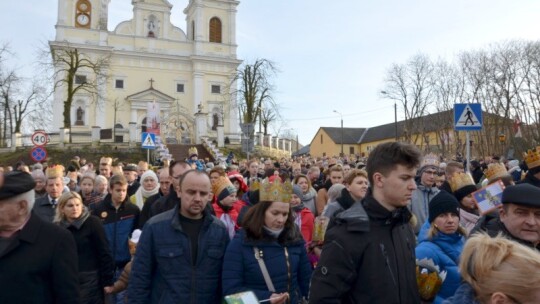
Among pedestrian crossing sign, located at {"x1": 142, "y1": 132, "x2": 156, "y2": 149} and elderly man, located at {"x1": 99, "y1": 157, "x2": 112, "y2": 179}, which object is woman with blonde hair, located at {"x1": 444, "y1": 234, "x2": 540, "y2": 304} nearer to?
elderly man, located at {"x1": 99, "y1": 157, "x2": 112, "y2": 179}

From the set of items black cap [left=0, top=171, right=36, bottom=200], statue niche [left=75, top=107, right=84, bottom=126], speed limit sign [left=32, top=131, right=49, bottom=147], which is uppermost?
statue niche [left=75, top=107, right=84, bottom=126]

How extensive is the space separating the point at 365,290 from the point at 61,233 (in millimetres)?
2156

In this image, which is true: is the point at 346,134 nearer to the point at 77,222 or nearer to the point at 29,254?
the point at 77,222

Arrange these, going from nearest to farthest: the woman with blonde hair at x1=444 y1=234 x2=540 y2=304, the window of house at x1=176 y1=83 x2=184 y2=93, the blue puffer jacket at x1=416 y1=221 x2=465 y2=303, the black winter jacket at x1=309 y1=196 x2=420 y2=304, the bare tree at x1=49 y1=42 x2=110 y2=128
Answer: the woman with blonde hair at x1=444 y1=234 x2=540 y2=304
the black winter jacket at x1=309 y1=196 x2=420 y2=304
the blue puffer jacket at x1=416 y1=221 x2=465 y2=303
the bare tree at x1=49 y1=42 x2=110 y2=128
the window of house at x1=176 y1=83 x2=184 y2=93

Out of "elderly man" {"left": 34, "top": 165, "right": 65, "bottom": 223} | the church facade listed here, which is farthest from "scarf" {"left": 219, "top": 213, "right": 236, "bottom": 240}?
the church facade

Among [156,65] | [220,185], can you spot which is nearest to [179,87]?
[156,65]

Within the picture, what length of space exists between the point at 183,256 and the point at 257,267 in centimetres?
63

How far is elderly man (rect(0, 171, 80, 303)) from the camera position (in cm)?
313

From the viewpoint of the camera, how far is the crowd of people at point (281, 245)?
275 centimetres

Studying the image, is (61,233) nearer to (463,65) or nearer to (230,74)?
(463,65)

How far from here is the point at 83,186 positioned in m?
8.22

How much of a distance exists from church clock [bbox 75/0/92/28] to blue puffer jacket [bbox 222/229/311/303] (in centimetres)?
5510

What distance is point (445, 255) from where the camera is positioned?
3803mm

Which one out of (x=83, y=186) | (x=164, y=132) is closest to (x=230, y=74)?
(x=164, y=132)
